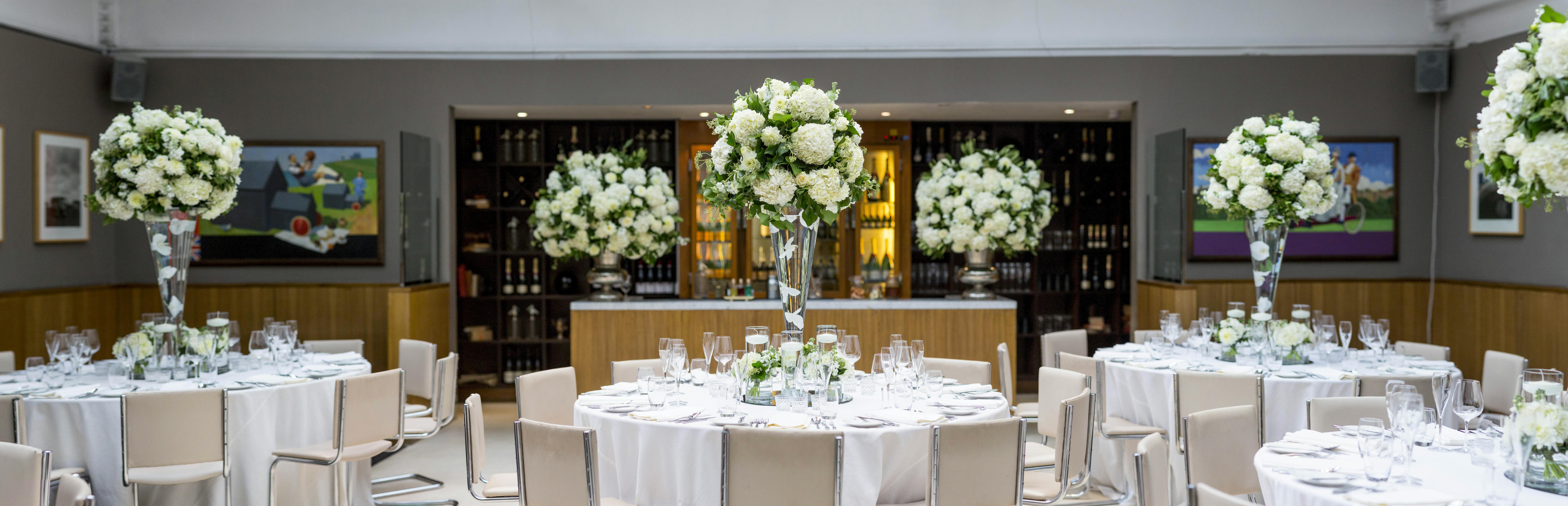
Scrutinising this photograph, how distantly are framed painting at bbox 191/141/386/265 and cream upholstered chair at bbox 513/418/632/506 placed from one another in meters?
5.16

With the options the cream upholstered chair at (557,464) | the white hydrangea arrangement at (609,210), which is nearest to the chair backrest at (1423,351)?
the cream upholstered chair at (557,464)

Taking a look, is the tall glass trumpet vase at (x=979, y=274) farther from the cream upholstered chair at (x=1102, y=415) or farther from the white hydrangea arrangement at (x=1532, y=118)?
the white hydrangea arrangement at (x=1532, y=118)

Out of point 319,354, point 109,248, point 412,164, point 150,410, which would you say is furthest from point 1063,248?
point 109,248

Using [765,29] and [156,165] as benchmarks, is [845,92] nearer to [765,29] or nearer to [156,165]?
[765,29]

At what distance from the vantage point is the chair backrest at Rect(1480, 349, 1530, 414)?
518 cm

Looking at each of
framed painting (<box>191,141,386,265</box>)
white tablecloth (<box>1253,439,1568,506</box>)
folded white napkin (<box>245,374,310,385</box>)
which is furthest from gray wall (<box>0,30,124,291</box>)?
white tablecloth (<box>1253,439,1568,506</box>)

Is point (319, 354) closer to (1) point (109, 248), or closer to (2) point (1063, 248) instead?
(1) point (109, 248)

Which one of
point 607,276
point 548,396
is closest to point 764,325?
point 607,276

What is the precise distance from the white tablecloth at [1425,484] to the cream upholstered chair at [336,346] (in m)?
4.95

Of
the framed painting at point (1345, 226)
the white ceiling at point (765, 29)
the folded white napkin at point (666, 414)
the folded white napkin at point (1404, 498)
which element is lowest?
the folded white napkin at point (1404, 498)

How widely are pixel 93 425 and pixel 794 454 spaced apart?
3241 mm

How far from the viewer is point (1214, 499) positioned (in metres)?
2.52

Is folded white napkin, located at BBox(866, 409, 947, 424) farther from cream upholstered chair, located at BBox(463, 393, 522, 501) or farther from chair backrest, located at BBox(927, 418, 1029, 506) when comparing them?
cream upholstered chair, located at BBox(463, 393, 522, 501)

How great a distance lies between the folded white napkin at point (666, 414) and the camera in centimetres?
370
